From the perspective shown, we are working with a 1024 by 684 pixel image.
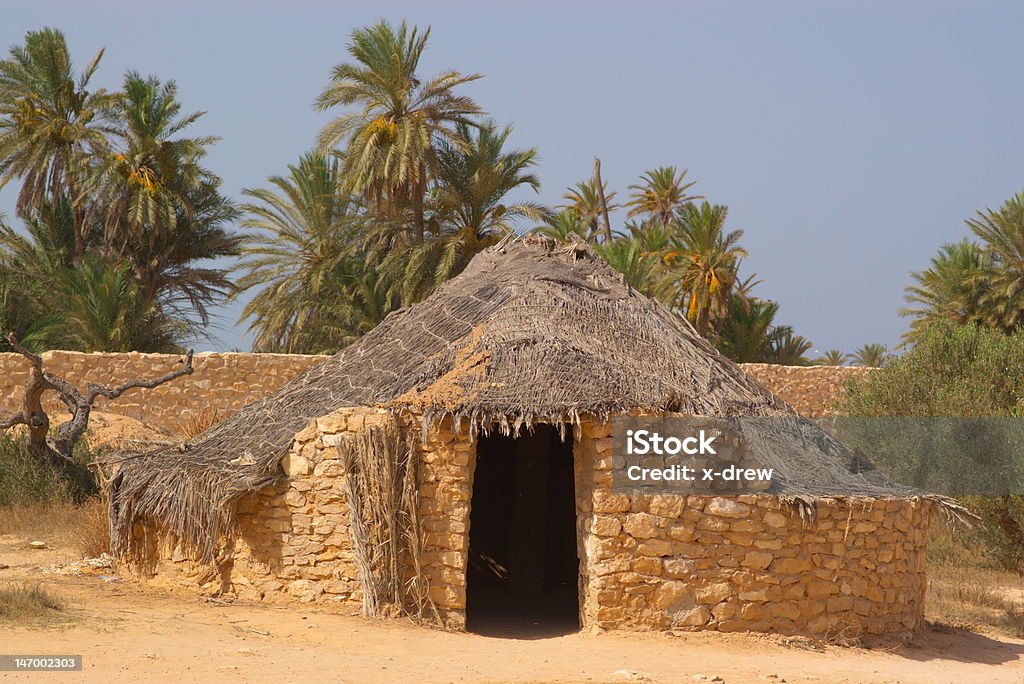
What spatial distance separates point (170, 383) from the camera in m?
17.8

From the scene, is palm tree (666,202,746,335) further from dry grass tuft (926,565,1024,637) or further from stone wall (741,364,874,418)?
dry grass tuft (926,565,1024,637)

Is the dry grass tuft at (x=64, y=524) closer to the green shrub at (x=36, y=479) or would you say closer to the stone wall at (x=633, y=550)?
the green shrub at (x=36, y=479)

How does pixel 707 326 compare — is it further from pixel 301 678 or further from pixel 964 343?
pixel 301 678

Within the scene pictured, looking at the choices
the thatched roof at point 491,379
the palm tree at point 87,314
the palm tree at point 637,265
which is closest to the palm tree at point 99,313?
the palm tree at point 87,314

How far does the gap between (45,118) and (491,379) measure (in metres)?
21.1

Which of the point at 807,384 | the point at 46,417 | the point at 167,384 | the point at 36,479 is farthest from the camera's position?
the point at 807,384

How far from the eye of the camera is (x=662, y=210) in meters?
34.5

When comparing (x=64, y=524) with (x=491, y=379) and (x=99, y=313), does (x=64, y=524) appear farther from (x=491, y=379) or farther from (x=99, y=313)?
(x=99, y=313)

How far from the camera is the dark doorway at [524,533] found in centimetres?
1177

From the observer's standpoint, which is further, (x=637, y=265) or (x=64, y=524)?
(x=637, y=265)

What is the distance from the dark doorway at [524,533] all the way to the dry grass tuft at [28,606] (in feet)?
12.3

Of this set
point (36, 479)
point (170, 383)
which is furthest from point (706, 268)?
point (36, 479)

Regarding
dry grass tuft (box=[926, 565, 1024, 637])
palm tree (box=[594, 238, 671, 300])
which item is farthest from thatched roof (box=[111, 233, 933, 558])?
palm tree (box=[594, 238, 671, 300])

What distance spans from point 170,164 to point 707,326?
13.3 m
